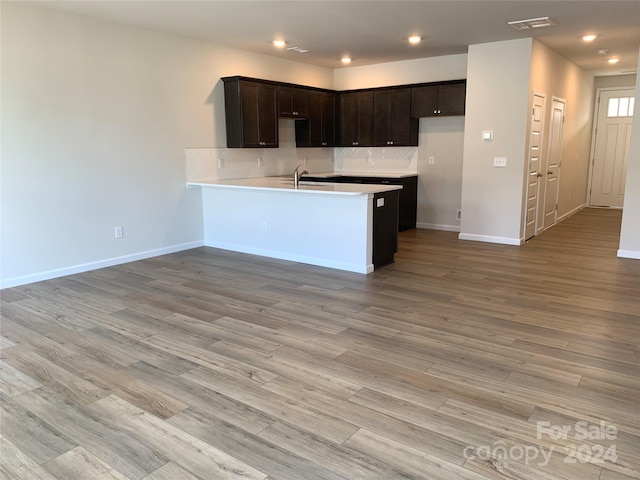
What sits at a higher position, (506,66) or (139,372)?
(506,66)

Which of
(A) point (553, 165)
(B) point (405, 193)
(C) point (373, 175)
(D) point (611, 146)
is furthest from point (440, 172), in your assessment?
(D) point (611, 146)

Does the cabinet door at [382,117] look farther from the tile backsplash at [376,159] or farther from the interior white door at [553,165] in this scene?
the interior white door at [553,165]

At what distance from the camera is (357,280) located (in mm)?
4785

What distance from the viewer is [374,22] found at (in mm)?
5102

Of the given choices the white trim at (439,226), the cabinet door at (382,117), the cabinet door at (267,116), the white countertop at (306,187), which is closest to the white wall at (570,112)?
the white trim at (439,226)

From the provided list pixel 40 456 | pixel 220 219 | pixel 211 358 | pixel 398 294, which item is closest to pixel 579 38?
pixel 398 294

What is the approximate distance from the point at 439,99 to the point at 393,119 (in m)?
0.79

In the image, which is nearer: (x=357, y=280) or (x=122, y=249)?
(x=357, y=280)

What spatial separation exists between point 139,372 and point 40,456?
807 millimetres

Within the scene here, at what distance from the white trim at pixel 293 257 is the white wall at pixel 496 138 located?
2380 millimetres

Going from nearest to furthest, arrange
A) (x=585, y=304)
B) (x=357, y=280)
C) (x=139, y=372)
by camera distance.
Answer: (x=139, y=372) → (x=585, y=304) → (x=357, y=280)

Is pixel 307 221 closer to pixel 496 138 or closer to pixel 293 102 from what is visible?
pixel 293 102

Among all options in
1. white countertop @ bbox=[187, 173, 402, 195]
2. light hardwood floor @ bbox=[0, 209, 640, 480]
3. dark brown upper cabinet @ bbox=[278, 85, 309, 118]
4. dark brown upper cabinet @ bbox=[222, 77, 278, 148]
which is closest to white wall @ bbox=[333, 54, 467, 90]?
dark brown upper cabinet @ bbox=[278, 85, 309, 118]

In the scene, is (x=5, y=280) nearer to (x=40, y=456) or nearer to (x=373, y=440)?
(x=40, y=456)
